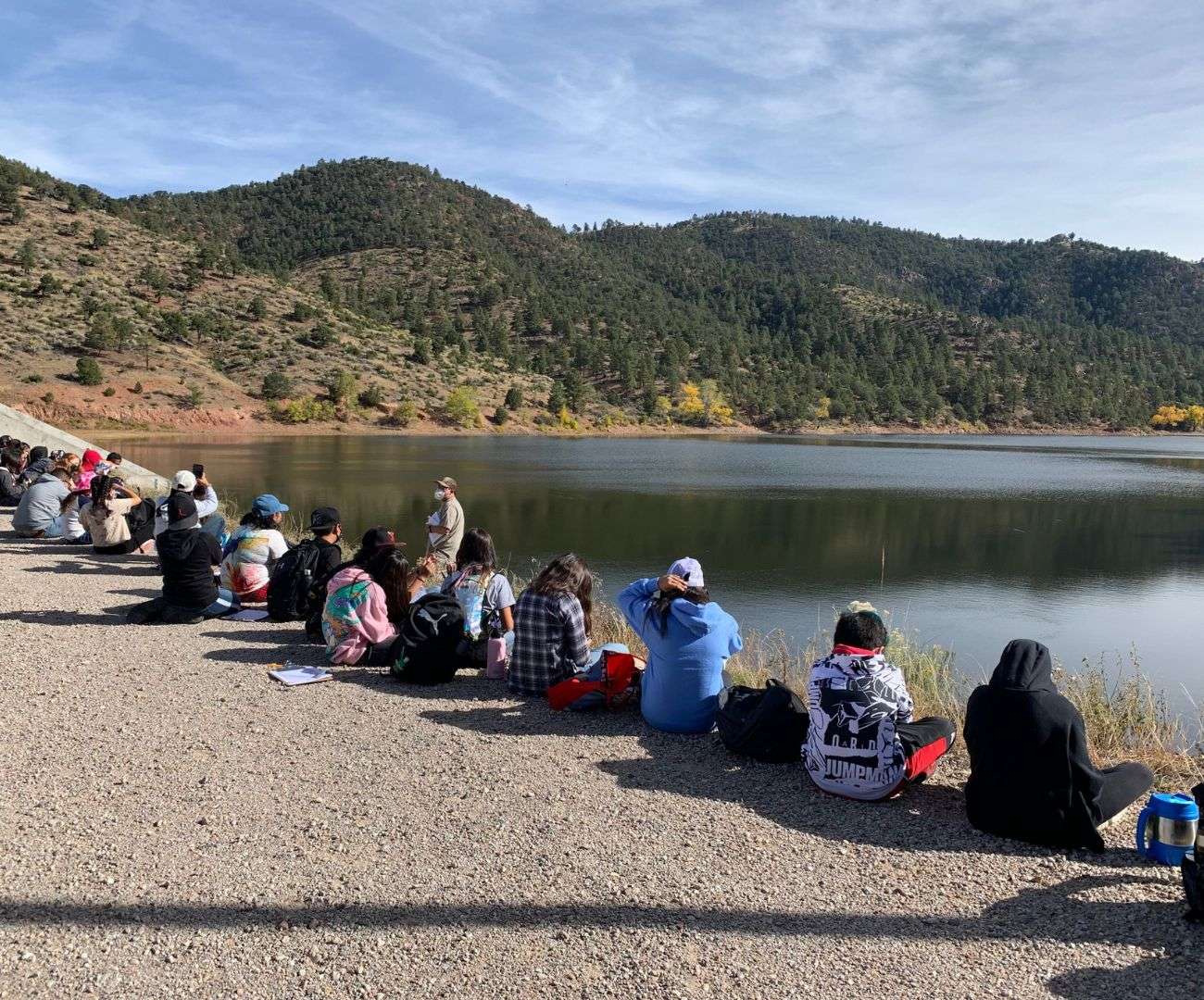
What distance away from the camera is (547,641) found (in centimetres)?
644

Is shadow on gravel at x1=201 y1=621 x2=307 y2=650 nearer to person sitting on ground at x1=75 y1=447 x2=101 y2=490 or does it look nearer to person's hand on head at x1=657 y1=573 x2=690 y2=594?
person's hand on head at x1=657 y1=573 x2=690 y2=594

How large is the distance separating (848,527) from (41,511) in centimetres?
1706

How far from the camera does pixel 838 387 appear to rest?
105 metres

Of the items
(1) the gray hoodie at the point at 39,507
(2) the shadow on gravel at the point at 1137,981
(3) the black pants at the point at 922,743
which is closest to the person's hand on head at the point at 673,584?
(3) the black pants at the point at 922,743

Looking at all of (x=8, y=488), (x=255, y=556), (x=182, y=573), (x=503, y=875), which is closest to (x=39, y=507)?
(x=8, y=488)

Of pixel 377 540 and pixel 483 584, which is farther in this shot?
pixel 377 540

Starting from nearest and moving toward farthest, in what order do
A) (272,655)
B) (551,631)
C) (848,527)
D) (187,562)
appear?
1. (551,631)
2. (272,655)
3. (187,562)
4. (848,527)

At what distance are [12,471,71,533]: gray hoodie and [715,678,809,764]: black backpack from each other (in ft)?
39.9

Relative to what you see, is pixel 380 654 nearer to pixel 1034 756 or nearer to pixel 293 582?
pixel 293 582

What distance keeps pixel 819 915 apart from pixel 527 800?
1.61m

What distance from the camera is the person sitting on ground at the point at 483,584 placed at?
7340 millimetres

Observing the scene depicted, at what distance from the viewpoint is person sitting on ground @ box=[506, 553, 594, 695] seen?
20.9ft

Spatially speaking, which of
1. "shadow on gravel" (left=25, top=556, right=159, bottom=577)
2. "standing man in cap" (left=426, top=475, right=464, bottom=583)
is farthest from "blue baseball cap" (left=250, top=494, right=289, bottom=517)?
"shadow on gravel" (left=25, top=556, right=159, bottom=577)

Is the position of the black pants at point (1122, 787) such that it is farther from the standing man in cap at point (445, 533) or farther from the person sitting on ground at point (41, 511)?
the person sitting on ground at point (41, 511)
